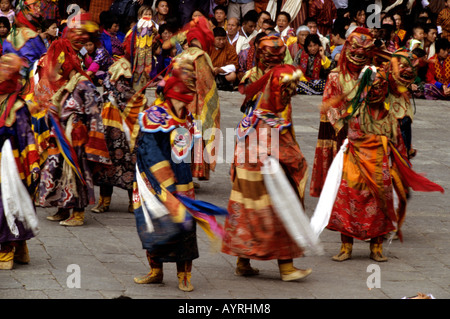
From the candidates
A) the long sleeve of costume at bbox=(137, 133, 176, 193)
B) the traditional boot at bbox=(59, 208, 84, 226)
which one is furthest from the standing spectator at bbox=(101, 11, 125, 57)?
the long sleeve of costume at bbox=(137, 133, 176, 193)

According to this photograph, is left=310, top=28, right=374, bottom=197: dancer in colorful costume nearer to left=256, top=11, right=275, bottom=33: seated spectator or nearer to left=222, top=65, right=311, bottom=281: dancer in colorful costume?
left=222, top=65, right=311, bottom=281: dancer in colorful costume

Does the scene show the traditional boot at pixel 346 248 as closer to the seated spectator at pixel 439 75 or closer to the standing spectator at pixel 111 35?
the standing spectator at pixel 111 35

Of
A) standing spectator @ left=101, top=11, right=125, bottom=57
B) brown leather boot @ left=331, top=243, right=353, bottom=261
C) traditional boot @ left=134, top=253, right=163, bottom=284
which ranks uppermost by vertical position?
standing spectator @ left=101, top=11, right=125, bottom=57

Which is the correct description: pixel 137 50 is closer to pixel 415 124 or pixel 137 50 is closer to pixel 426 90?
pixel 415 124

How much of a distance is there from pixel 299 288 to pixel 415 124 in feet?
23.8

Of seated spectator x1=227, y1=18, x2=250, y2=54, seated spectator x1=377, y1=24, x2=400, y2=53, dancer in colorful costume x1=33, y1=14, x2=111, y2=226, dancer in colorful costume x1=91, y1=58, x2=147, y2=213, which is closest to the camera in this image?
dancer in colorful costume x1=33, y1=14, x2=111, y2=226

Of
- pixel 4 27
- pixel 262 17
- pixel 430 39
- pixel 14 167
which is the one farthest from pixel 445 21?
pixel 14 167

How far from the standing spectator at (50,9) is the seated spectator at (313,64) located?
12.6 ft

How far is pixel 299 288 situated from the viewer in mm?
6875

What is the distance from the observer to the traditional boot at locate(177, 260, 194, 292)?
6.59m

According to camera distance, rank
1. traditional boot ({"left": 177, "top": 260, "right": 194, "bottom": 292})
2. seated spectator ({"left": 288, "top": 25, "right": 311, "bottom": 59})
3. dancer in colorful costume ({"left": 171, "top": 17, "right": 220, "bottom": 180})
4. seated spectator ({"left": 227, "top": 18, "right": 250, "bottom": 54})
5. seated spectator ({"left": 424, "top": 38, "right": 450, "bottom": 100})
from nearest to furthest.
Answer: traditional boot ({"left": 177, "top": 260, "right": 194, "bottom": 292}) → dancer in colorful costume ({"left": 171, "top": 17, "right": 220, "bottom": 180}) → seated spectator ({"left": 288, "top": 25, "right": 311, "bottom": 59}) → seated spectator ({"left": 227, "top": 18, "right": 250, "bottom": 54}) → seated spectator ({"left": 424, "top": 38, "right": 450, "bottom": 100})

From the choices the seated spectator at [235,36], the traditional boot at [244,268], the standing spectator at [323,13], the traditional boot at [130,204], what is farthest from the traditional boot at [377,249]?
the standing spectator at [323,13]

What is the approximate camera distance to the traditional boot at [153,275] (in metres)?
6.69

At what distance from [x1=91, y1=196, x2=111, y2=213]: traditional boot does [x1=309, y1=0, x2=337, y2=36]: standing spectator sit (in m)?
8.09
